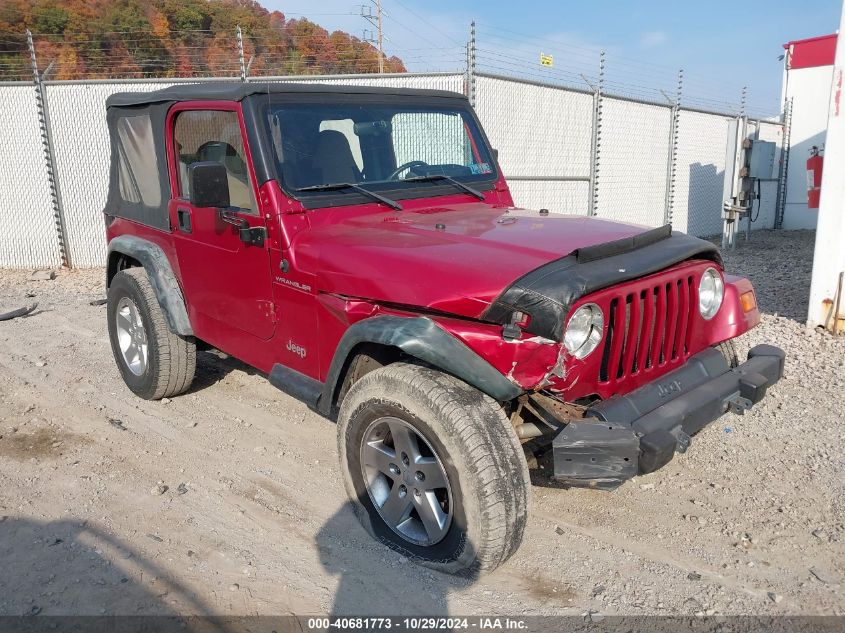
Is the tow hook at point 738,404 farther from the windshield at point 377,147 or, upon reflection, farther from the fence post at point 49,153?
the fence post at point 49,153

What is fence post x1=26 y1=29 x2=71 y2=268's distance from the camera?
9203 millimetres

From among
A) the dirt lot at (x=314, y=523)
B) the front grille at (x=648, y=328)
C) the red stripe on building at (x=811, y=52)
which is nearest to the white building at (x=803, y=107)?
the red stripe on building at (x=811, y=52)

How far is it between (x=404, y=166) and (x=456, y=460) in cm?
209

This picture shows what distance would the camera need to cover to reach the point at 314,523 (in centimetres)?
334

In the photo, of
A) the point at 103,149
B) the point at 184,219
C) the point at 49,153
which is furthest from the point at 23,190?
the point at 184,219

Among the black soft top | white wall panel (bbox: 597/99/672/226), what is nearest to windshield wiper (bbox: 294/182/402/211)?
the black soft top

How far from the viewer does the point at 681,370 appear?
313cm

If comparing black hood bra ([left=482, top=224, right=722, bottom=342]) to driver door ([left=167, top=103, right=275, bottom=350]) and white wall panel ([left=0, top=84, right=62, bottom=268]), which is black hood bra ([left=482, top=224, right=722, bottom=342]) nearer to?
driver door ([left=167, top=103, right=275, bottom=350])

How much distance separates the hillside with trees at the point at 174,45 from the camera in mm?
10406

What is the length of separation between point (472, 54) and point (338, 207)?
5.64m

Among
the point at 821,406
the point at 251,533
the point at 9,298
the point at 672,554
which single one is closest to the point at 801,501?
the point at 672,554

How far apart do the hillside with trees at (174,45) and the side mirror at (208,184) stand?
6514 mm

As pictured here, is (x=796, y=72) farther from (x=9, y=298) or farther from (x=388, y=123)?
(x=9, y=298)

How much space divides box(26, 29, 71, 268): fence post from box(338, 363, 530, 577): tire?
841 cm
